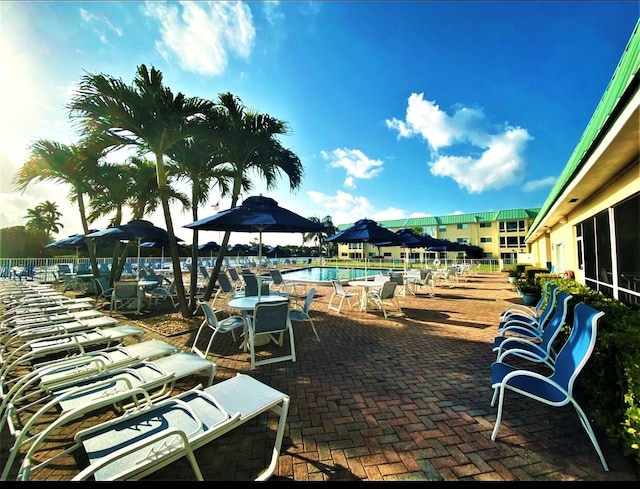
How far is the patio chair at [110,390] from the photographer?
215 cm

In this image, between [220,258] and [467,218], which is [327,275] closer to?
[220,258]

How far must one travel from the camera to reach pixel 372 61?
28.9 ft

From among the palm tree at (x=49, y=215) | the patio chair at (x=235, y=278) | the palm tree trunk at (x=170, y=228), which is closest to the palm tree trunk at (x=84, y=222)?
the patio chair at (x=235, y=278)

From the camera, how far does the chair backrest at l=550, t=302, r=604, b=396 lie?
235 cm

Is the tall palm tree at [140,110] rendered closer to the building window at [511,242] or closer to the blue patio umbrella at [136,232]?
the blue patio umbrella at [136,232]

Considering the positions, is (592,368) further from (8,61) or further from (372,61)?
(372,61)

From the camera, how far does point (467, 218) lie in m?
46.7

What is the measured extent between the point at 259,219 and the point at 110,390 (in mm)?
3015

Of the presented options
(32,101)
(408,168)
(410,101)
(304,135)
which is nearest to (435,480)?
(32,101)

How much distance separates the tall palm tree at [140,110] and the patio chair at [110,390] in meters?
4.40

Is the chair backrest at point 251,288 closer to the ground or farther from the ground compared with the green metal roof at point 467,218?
closer to the ground

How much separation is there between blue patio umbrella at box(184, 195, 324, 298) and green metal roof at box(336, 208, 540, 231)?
44018 millimetres

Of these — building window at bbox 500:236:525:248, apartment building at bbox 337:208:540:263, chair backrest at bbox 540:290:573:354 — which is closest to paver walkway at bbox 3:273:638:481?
chair backrest at bbox 540:290:573:354

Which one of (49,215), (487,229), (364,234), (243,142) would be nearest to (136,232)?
(243,142)
